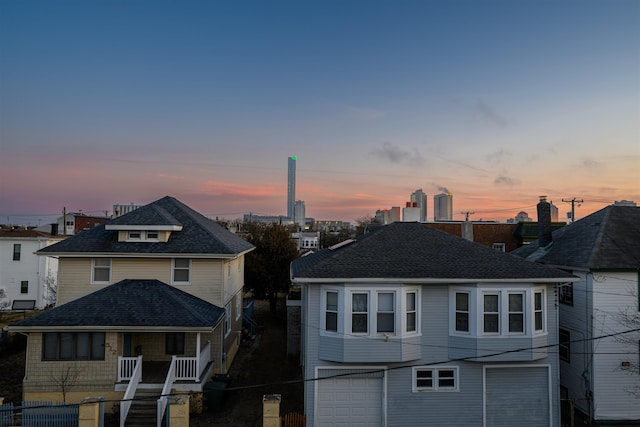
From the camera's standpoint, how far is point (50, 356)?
14.5 meters

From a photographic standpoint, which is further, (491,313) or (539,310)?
(539,310)

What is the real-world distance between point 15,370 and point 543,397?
23.2 metres

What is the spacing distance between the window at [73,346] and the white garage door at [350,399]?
340 inches

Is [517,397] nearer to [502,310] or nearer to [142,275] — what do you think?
[502,310]

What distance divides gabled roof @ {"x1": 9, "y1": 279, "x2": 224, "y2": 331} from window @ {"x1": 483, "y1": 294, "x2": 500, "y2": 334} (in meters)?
9.89

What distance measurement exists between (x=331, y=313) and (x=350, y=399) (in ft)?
9.92

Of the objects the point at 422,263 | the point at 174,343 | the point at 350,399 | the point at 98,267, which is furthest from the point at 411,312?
the point at 98,267

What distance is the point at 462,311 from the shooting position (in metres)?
13.1

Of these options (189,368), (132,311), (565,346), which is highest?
(132,311)

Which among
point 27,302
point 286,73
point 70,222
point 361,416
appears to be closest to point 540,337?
point 361,416

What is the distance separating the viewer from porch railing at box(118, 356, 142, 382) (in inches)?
569

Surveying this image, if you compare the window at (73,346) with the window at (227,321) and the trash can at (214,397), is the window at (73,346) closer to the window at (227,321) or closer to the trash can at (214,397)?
the trash can at (214,397)

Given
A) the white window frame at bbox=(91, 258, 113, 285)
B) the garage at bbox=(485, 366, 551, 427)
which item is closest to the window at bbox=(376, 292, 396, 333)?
the garage at bbox=(485, 366, 551, 427)

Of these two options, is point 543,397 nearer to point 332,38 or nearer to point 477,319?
point 477,319
